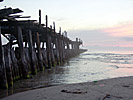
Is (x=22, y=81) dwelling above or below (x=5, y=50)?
below

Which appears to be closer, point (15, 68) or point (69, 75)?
point (15, 68)

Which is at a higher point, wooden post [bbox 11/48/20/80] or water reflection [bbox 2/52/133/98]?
wooden post [bbox 11/48/20/80]

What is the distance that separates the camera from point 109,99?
6121 mm

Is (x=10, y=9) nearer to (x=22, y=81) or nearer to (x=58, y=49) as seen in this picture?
(x=22, y=81)

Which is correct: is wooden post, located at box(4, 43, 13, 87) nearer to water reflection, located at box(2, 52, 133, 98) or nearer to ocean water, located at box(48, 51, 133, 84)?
water reflection, located at box(2, 52, 133, 98)

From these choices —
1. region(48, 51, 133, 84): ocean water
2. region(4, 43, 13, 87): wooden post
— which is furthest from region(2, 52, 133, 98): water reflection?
region(4, 43, 13, 87): wooden post

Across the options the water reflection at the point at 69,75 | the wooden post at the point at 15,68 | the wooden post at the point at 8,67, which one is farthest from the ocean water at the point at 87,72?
the wooden post at the point at 8,67

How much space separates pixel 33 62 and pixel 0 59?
489cm

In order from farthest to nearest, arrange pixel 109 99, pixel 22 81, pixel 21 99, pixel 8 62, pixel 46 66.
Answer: pixel 46 66 → pixel 22 81 → pixel 8 62 → pixel 21 99 → pixel 109 99

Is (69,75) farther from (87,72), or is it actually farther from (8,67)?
(8,67)

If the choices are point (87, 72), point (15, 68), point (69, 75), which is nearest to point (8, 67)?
point (15, 68)

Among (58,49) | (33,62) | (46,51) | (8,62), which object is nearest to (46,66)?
(46,51)

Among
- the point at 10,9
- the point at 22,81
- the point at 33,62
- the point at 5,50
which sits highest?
the point at 10,9

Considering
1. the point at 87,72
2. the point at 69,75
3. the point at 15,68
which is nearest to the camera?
the point at 15,68
